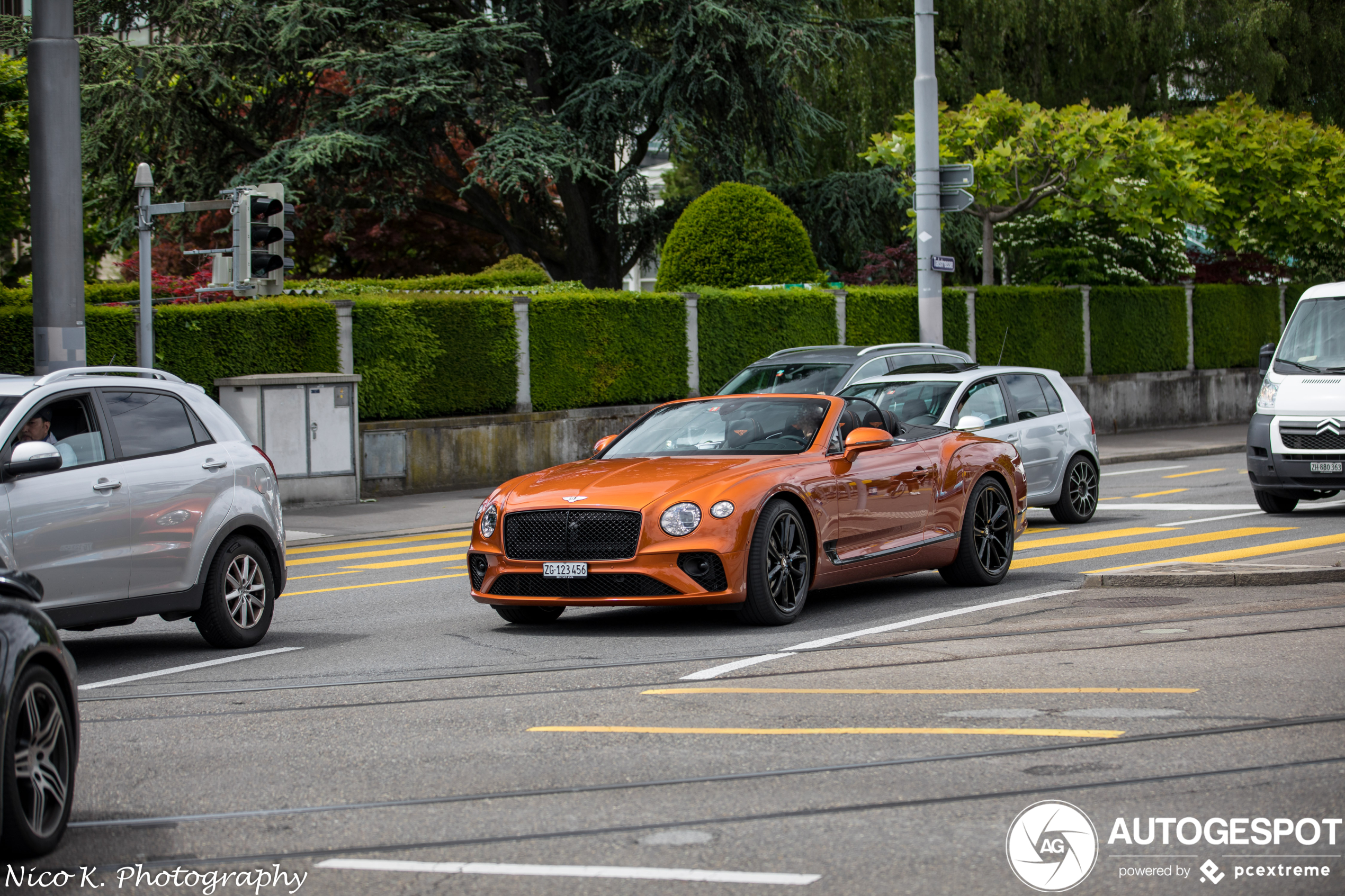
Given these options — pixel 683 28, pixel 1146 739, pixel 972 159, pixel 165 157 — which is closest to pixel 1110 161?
pixel 972 159

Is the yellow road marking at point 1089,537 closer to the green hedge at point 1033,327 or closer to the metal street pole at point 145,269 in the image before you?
the metal street pole at point 145,269

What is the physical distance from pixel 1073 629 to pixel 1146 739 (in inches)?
130

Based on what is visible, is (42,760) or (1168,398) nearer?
(42,760)

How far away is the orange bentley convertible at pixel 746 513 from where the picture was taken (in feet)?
32.6

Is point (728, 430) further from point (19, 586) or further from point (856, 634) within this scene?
point (19, 586)

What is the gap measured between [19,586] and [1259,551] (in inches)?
434

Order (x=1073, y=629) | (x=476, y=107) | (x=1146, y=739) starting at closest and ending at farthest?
(x=1146, y=739), (x=1073, y=629), (x=476, y=107)

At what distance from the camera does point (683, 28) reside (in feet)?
117

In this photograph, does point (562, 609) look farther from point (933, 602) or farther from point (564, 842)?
point (564, 842)

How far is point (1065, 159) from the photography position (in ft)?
100.0

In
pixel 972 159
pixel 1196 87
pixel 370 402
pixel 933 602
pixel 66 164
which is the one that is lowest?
pixel 933 602

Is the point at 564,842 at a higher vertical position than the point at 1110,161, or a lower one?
lower

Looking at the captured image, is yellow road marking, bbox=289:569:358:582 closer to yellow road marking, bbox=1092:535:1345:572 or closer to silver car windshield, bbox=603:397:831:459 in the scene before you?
silver car windshield, bbox=603:397:831:459

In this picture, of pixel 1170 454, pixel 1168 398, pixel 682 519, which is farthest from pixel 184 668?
pixel 1168 398
